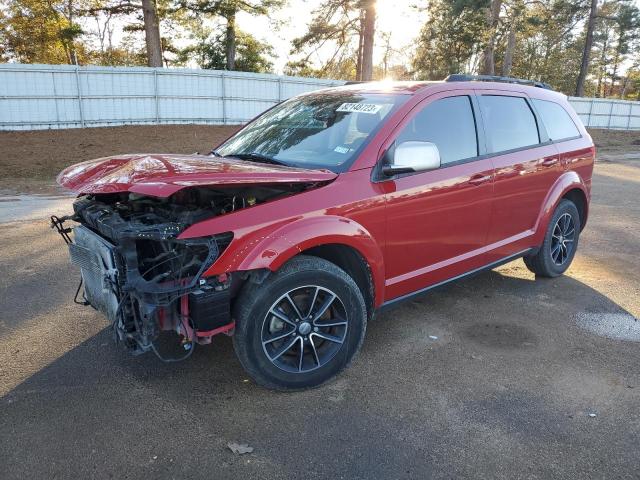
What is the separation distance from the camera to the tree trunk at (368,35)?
68.0ft

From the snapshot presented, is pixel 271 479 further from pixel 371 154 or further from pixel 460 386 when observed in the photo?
pixel 371 154

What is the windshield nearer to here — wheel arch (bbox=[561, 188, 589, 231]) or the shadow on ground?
the shadow on ground

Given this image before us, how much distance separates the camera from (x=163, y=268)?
298 centimetres

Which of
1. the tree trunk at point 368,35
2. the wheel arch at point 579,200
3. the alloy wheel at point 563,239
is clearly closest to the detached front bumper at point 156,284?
the alloy wheel at point 563,239

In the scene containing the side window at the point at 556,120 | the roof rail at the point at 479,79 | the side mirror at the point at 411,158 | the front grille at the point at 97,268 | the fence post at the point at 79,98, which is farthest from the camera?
the fence post at the point at 79,98

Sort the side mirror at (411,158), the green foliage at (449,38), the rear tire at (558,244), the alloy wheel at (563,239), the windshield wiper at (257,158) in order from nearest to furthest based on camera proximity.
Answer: the side mirror at (411,158) < the windshield wiper at (257,158) < the rear tire at (558,244) < the alloy wheel at (563,239) < the green foliage at (449,38)

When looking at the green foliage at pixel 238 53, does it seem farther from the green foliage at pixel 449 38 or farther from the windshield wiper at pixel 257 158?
the windshield wiper at pixel 257 158

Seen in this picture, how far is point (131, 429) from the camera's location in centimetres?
286

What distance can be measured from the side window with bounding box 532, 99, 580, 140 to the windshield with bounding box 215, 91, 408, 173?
199 cm

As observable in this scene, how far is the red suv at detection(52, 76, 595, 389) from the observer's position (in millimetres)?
2840

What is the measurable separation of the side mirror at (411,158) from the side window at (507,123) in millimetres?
1086

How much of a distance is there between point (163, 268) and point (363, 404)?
143 cm

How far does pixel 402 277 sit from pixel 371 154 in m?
0.91

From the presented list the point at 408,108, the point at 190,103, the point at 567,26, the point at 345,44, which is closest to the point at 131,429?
the point at 408,108
